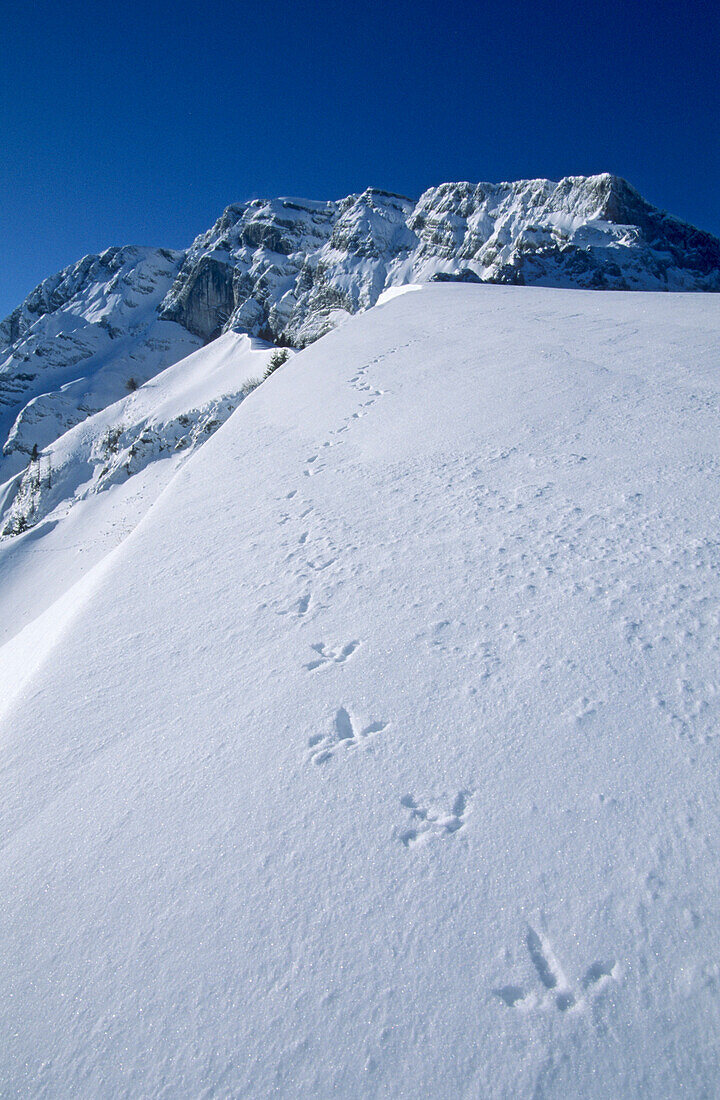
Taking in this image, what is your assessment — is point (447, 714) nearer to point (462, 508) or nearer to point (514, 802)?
point (514, 802)

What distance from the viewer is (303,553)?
455 centimetres

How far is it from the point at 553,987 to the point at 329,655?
1985mm

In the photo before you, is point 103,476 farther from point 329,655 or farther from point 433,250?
point 433,250

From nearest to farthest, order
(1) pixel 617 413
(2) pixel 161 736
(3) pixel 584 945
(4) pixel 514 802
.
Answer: (3) pixel 584 945, (4) pixel 514 802, (2) pixel 161 736, (1) pixel 617 413

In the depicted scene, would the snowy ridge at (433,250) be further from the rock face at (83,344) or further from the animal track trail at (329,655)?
the animal track trail at (329,655)

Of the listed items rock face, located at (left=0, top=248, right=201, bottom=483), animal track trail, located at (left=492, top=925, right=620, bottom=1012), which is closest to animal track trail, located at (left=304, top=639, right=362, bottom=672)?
animal track trail, located at (left=492, top=925, right=620, bottom=1012)

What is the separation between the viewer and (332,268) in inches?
2940

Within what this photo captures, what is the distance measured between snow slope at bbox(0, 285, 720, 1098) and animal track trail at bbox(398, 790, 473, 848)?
0.05ft

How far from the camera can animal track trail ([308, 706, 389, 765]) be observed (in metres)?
2.67

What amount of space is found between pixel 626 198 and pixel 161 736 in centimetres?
10111

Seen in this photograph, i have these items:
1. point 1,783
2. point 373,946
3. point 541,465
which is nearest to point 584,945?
point 373,946

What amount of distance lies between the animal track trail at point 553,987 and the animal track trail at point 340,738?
117cm

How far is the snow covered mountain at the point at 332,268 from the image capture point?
217 ft

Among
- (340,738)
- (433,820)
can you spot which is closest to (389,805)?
(433,820)
